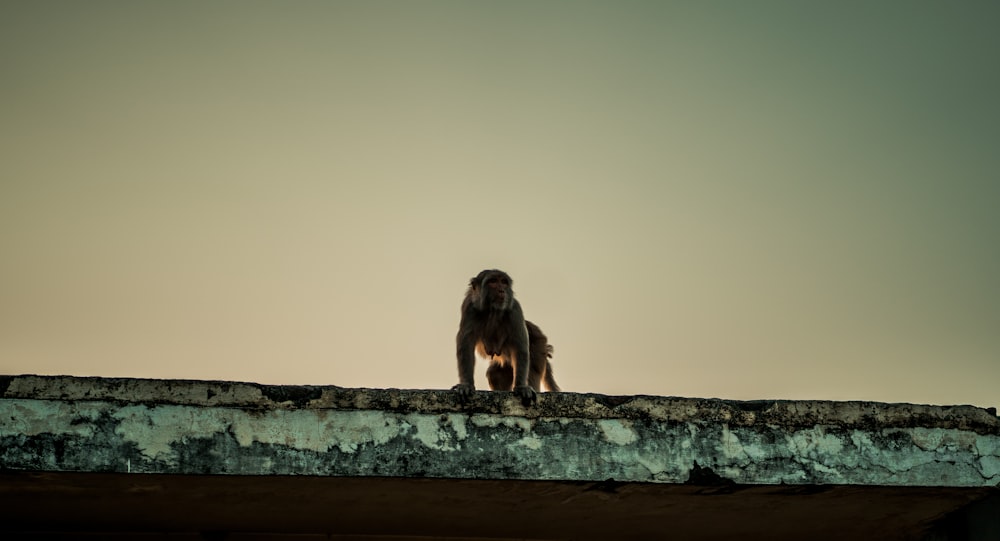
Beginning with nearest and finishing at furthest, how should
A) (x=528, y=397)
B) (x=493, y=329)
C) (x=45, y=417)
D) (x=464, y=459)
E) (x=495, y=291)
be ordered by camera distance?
(x=45, y=417)
(x=464, y=459)
(x=528, y=397)
(x=495, y=291)
(x=493, y=329)

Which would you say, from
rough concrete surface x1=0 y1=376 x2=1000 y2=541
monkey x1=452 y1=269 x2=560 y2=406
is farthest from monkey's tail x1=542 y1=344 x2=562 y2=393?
rough concrete surface x1=0 y1=376 x2=1000 y2=541

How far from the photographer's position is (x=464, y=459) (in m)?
4.34

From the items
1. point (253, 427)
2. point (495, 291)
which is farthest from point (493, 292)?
point (253, 427)

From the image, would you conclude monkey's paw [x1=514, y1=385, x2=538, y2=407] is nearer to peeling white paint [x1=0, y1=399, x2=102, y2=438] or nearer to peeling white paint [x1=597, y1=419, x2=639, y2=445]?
peeling white paint [x1=597, y1=419, x2=639, y2=445]

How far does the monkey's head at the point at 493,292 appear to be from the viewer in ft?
25.8

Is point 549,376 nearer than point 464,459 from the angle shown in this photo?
No

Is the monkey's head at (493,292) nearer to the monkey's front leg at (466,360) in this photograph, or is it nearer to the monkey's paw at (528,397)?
the monkey's front leg at (466,360)

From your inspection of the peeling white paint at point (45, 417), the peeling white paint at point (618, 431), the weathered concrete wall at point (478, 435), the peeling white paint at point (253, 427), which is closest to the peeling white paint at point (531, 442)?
the weathered concrete wall at point (478, 435)

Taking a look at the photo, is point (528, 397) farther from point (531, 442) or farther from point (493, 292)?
point (493, 292)

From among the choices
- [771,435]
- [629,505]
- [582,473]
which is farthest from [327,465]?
[771,435]

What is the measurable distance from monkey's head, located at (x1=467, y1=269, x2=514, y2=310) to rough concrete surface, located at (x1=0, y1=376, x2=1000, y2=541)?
3.06 metres

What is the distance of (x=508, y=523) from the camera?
5000 millimetres

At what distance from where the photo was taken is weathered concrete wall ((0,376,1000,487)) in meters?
4.21

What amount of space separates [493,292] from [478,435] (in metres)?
3.57
